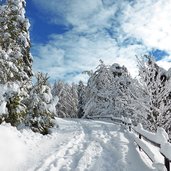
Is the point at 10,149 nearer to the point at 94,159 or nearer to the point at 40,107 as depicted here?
the point at 94,159

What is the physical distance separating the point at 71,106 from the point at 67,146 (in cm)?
5661

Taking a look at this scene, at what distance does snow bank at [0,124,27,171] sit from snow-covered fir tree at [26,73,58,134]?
253 cm

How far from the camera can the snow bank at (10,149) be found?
9.50 m

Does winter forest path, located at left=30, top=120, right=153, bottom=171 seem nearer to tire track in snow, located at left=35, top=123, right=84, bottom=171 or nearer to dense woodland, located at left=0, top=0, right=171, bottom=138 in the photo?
tire track in snow, located at left=35, top=123, right=84, bottom=171

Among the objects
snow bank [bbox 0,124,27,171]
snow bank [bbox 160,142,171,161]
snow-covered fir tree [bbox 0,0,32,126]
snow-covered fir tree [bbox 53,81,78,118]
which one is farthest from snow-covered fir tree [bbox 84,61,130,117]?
snow bank [bbox 160,142,171,161]

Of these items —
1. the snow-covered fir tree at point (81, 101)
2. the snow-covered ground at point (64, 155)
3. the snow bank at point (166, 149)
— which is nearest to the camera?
the snow bank at point (166, 149)

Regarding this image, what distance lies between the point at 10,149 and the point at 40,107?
5.40 metres

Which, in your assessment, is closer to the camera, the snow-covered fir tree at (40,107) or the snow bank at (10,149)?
the snow bank at (10,149)

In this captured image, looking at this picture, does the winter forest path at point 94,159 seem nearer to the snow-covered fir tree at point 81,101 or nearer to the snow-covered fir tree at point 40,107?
the snow-covered fir tree at point 40,107

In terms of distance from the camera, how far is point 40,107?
1609cm

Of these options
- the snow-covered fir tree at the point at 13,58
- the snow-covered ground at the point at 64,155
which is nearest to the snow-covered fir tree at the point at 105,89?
the snow-covered fir tree at the point at 13,58

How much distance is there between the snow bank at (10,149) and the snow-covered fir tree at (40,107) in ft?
8.31

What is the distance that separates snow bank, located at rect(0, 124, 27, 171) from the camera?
950 cm

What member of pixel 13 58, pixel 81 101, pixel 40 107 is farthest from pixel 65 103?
pixel 13 58
